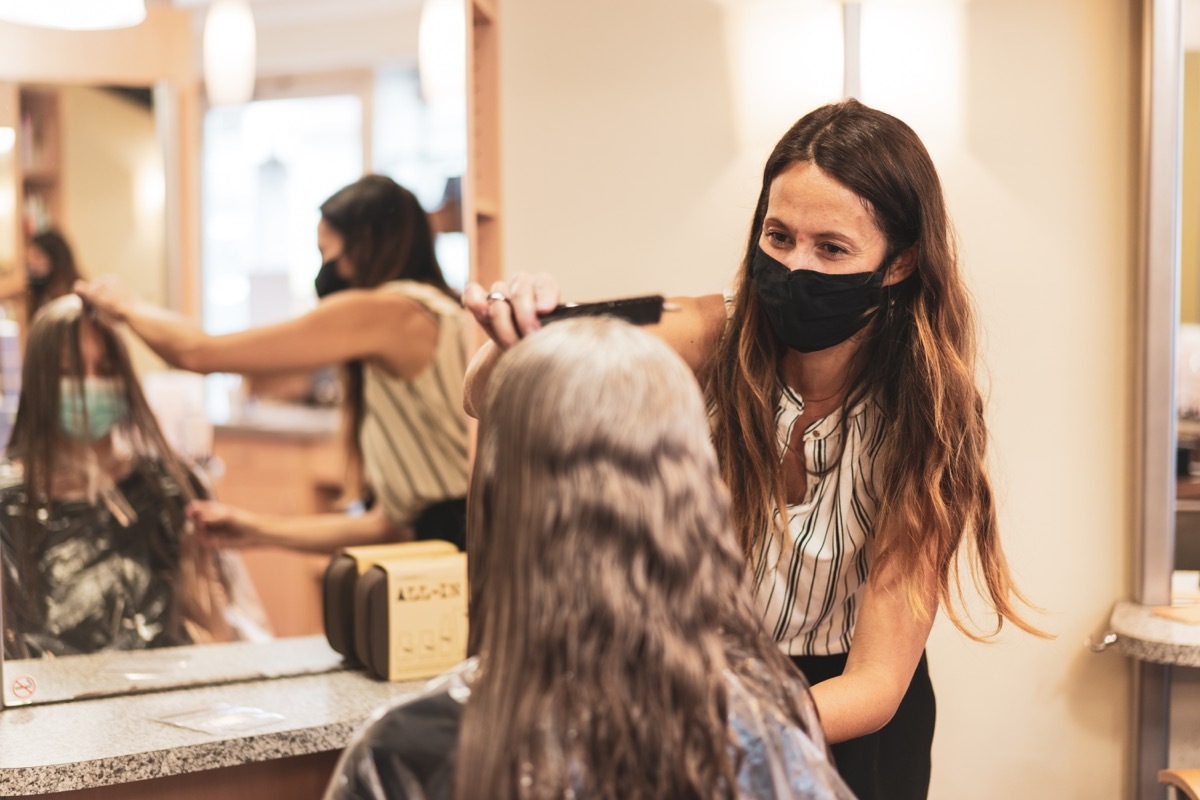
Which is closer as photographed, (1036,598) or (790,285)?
(790,285)

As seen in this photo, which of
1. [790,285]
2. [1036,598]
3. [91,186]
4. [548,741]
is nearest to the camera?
[548,741]

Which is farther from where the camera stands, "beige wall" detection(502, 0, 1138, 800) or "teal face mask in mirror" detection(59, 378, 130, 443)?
"teal face mask in mirror" detection(59, 378, 130, 443)

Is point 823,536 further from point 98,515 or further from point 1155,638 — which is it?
point 98,515

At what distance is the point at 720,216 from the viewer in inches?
84.3

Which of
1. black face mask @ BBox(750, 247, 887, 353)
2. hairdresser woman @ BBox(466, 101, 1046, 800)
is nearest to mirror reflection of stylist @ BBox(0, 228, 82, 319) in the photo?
hairdresser woman @ BBox(466, 101, 1046, 800)

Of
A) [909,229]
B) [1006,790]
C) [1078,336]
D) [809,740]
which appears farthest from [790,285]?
[1006,790]

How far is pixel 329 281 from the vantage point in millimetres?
2365

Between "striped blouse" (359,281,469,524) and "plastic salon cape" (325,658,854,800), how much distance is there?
1304 millimetres

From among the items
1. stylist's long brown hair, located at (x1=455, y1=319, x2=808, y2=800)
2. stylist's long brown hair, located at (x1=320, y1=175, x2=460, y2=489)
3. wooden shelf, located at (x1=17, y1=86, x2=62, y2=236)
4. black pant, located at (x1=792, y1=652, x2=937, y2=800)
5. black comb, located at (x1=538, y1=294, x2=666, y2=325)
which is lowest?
black pant, located at (x1=792, y1=652, x2=937, y2=800)

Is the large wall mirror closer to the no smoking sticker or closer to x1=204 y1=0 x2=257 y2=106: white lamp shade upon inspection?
x1=204 y1=0 x2=257 y2=106: white lamp shade

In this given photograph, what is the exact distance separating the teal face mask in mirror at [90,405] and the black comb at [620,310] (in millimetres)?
1184

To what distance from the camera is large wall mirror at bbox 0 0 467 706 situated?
235cm

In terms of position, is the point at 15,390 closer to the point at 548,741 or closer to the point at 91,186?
the point at 91,186

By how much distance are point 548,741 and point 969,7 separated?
5.35 feet
